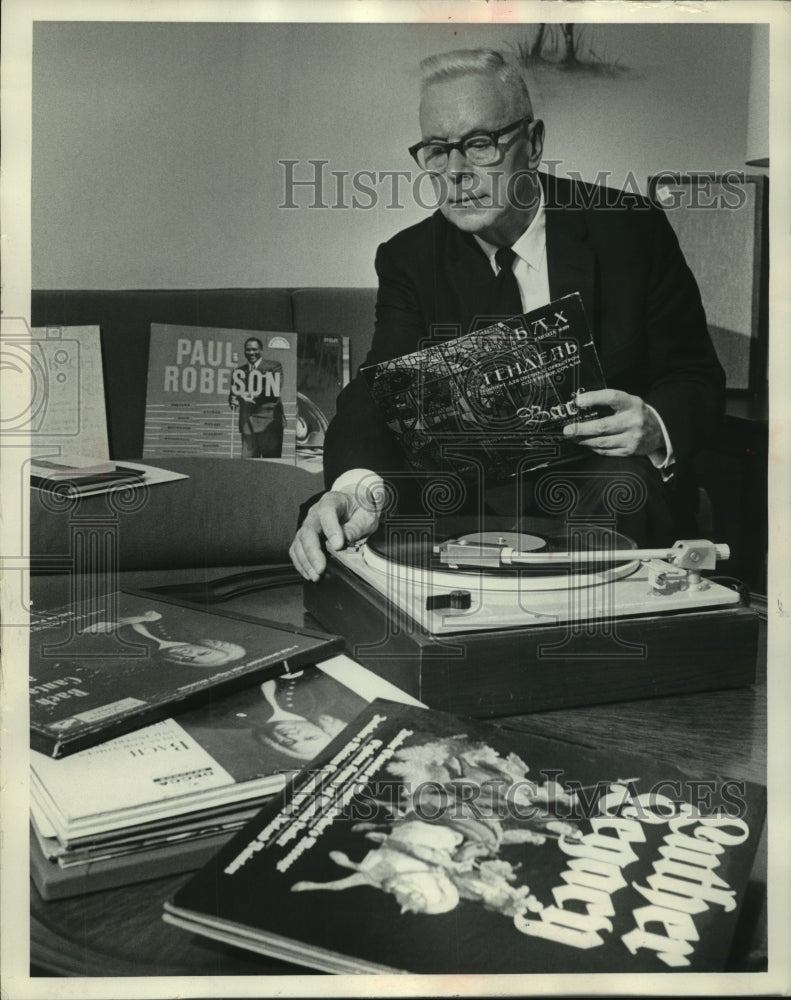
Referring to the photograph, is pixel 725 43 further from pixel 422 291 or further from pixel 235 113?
pixel 235 113

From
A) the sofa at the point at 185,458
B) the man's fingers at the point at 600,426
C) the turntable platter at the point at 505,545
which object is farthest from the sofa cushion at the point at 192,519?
the man's fingers at the point at 600,426

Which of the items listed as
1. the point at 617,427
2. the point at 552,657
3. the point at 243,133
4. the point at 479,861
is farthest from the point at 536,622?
the point at 243,133

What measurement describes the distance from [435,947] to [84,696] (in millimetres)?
436

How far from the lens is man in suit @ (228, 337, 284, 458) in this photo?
1.29 meters

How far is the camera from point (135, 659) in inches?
41.7

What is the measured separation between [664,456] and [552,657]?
421 mm

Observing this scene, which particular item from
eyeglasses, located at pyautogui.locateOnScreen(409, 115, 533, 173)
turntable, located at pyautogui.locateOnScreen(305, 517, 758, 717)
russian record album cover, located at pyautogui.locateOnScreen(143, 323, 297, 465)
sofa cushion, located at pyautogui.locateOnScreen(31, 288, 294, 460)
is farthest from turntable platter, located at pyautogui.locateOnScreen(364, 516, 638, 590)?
eyeglasses, located at pyautogui.locateOnScreen(409, 115, 533, 173)

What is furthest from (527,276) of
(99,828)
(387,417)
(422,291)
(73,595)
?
(99,828)

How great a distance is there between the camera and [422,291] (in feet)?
4.24

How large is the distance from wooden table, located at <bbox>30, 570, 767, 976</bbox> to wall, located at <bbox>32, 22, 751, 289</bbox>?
454 millimetres

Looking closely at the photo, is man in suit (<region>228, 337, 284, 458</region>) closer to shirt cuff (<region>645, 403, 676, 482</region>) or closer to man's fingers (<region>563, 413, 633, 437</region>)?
man's fingers (<region>563, 413, 633, 437</region>)

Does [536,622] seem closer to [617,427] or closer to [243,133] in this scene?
[617,427]

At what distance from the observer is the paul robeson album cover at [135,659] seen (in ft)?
3.07

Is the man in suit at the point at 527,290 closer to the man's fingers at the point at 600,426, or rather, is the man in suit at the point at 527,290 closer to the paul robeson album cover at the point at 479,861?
the man's fingers at the point at 600,426
